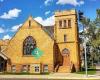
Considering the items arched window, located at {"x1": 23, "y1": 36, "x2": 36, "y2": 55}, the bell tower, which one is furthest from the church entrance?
the bell tower

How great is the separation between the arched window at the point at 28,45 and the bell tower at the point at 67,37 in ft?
15.3

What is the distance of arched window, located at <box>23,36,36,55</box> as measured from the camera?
59.0m

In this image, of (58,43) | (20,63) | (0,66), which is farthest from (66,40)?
(0,66)

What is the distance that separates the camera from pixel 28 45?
5928cm

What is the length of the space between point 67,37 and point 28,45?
792 cm

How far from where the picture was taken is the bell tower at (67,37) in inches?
2290

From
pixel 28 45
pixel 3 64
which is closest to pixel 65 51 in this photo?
pixel 28 45

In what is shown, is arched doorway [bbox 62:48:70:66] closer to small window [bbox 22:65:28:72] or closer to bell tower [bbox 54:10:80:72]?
bell tower [bbox 54:10:80:72]

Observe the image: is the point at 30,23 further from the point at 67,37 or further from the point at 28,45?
the point at 67,37

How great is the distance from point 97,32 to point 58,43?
8.19 m

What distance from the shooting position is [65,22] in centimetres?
5991

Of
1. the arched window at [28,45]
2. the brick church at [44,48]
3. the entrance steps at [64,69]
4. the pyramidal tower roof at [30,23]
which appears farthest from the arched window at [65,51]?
the pyramidal tower roof at [30,23]

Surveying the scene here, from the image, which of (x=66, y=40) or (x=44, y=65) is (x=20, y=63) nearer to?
(x=44, y=65)

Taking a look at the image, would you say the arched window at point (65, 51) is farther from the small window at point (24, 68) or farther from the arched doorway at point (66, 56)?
the small window at point (24, 68)
